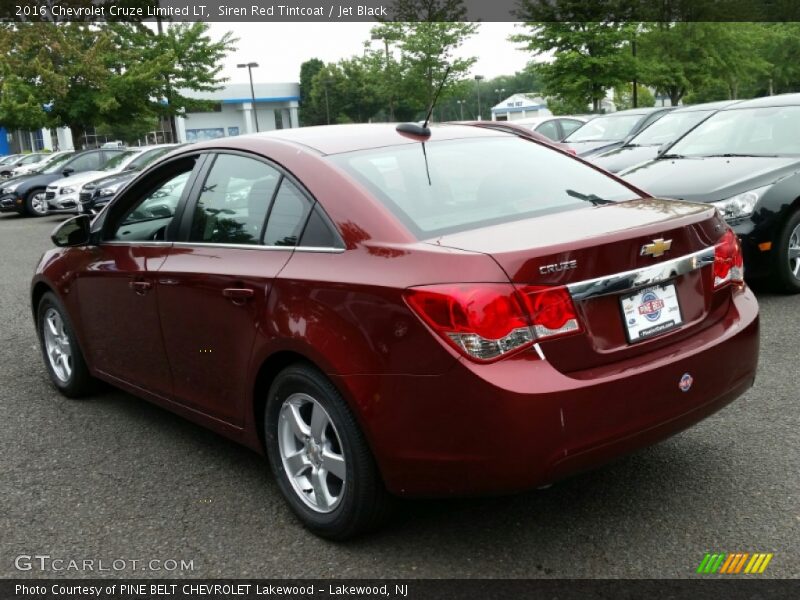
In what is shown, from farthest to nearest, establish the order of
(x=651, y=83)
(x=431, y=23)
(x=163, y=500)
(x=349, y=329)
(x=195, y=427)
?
(x=431, y=23) → (x=651, y=83) → (x=195, y=427) → (x=163, y=500) → (x=349, y=329)

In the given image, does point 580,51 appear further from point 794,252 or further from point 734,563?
point 734,563

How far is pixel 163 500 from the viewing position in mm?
3857

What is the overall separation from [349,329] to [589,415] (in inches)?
34.0

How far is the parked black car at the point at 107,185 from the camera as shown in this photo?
17502 mm

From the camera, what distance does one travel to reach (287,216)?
355cm

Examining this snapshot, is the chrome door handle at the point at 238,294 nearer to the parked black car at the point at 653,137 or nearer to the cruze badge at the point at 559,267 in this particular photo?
the cruze badge at the point at 559,267

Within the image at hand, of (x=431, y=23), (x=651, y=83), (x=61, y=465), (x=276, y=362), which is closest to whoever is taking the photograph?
(x=276, y=362)

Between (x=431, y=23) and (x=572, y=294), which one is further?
(x=431, y=23)

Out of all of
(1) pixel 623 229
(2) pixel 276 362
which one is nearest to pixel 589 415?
(1) pixel 623 229

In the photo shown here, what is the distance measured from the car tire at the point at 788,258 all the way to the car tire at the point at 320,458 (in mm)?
4811

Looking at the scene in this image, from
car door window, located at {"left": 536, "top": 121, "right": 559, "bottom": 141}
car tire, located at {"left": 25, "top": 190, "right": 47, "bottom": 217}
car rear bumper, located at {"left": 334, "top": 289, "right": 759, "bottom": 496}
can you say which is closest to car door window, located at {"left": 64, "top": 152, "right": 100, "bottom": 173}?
car tire, located at {"left": 25, "top": 190, "right": 47, "bottom": 217}

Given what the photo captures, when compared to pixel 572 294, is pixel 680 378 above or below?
below

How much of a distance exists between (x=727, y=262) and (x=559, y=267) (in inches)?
40.0

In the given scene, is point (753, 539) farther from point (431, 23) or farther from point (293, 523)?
point (431, 23)
